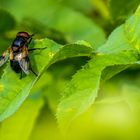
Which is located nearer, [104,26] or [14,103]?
[14,103]

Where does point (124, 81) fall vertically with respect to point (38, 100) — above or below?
below

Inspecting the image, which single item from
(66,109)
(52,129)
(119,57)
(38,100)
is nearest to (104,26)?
(38,100)

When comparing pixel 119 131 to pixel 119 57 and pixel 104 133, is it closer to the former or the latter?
pixel 104 133

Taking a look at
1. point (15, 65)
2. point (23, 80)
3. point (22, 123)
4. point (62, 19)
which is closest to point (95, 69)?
point (23, 80)

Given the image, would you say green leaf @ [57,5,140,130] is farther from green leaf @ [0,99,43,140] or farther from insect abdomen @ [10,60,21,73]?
green leaf @ [0,99,43,140]

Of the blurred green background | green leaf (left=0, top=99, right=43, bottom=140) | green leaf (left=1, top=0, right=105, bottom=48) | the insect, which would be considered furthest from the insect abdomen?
green leaf (left=1, top=0, right=105, bottom=48)

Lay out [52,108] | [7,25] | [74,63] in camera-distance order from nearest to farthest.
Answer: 1. [52,108]
2. [74,63]
3. [7,25]

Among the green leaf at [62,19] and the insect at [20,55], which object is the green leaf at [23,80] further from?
the green leaf at [62,19]
